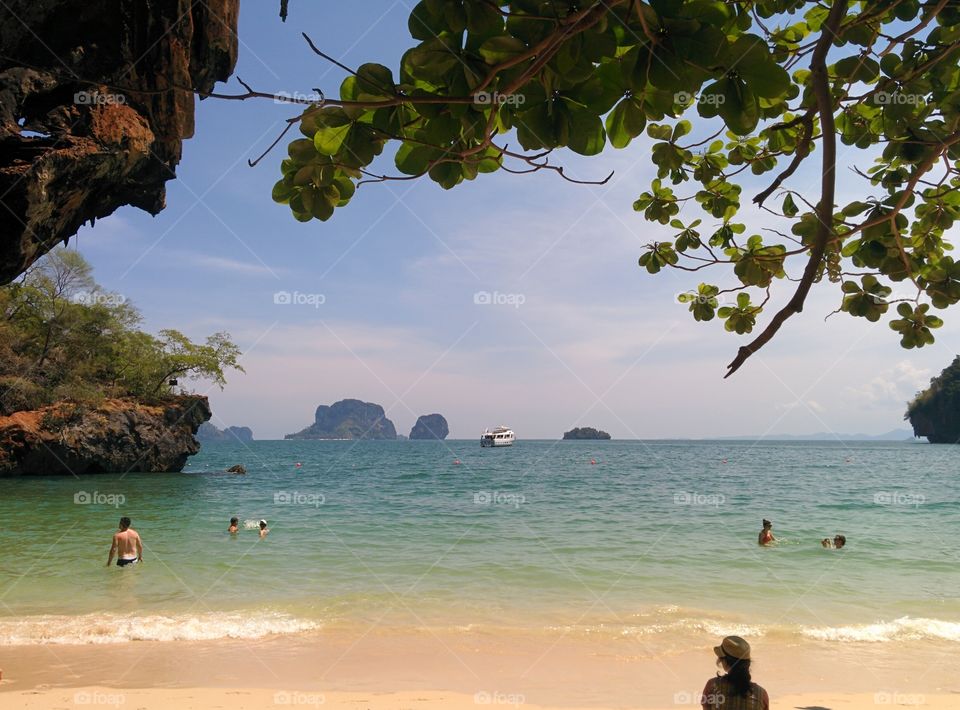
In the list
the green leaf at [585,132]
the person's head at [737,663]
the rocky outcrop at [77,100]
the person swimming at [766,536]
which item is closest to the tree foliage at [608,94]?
the green leaf at [585,132]

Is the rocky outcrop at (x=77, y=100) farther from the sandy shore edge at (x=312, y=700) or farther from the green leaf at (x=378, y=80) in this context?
the green leaf at (x=378, y=80)

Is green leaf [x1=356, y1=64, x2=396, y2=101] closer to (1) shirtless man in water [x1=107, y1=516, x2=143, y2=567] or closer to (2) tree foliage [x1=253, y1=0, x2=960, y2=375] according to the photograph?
(2) tree foliage [x1=253, y1=0, x2=960, y2=375]

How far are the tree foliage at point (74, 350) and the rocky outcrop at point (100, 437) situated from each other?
887 millimetres

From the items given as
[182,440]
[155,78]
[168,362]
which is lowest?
[182,440]

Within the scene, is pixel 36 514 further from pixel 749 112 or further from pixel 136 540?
pixel 749 112

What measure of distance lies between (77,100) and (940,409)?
107179mm

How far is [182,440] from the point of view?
3659cm

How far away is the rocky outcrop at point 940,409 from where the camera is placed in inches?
3206

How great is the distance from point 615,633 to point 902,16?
8.23 meters

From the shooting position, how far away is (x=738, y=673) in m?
4.18

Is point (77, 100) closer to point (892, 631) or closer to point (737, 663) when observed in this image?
point (737, 663)

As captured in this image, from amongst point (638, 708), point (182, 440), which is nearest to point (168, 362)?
point (182, 440)

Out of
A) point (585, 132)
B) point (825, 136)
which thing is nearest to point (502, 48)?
point (585, 132)

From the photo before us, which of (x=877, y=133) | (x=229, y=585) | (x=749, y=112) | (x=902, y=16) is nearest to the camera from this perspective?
(x=749, y=112)
